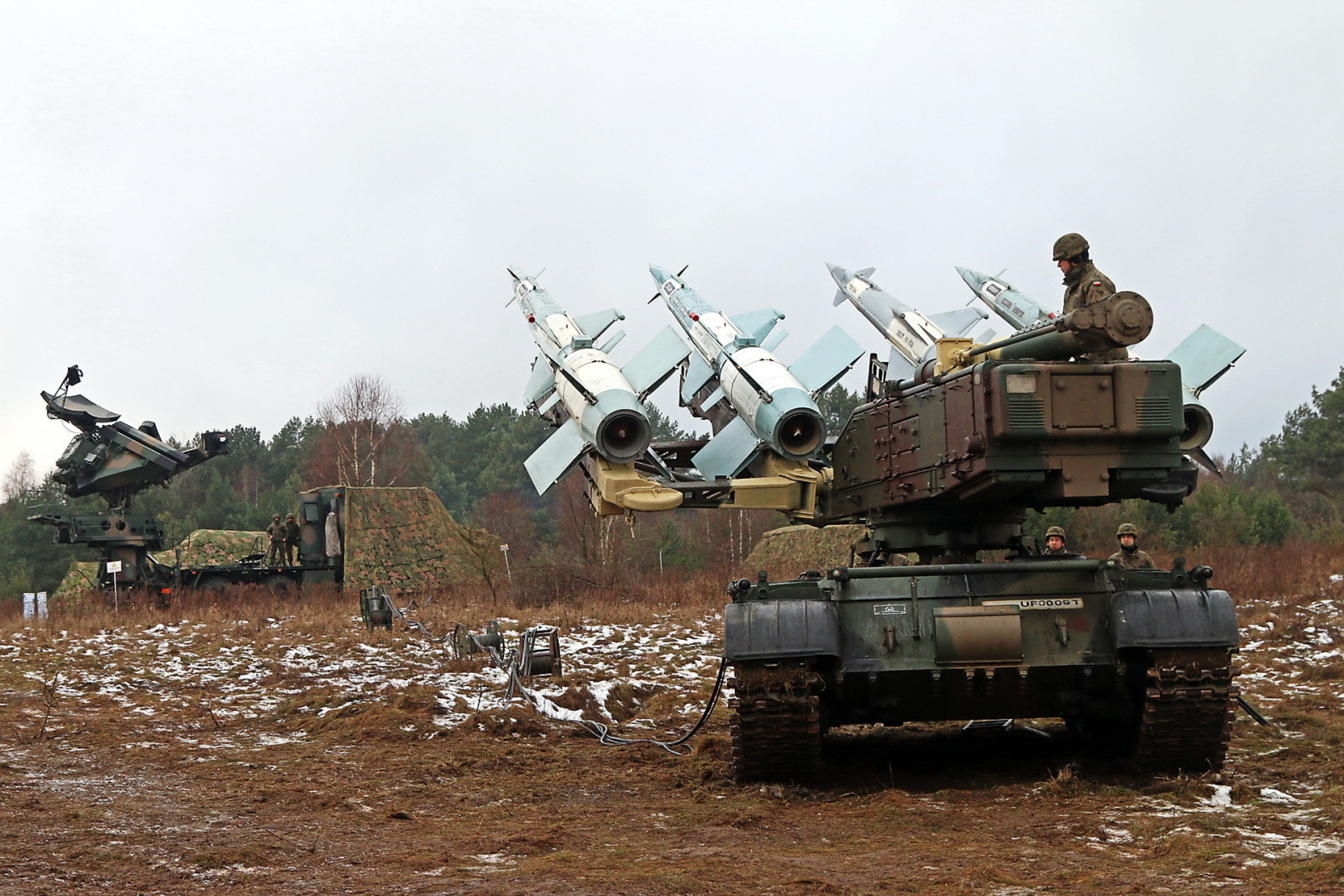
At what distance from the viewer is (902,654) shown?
753 centimetres

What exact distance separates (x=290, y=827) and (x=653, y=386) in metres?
6.60

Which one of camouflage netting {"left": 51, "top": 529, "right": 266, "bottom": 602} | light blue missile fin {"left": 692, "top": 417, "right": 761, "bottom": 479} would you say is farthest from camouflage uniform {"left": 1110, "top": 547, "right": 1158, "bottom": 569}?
camouflage netting {"left": 51, "top": 529, "right": 266, "bottom": 602}

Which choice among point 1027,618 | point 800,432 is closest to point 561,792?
point 1027,618

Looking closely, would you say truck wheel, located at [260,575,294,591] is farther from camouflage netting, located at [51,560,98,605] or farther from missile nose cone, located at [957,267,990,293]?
missile nose cone, located at [957,267,990,293]

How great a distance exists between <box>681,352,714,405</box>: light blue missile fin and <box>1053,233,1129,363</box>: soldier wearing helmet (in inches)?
226

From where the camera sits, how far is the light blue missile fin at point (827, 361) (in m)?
12.4

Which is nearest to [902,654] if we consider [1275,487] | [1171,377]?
[1171,377]

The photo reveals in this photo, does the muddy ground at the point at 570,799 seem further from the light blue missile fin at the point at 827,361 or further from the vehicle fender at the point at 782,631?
the light blue missile fin at the point at 827,361

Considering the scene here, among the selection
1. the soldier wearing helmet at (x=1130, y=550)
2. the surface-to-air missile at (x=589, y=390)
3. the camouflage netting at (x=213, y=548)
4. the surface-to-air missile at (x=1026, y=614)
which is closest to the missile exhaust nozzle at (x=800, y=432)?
the surface-to-air missile at (x=589, y=390)

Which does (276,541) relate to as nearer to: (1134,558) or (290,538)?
(290,538)

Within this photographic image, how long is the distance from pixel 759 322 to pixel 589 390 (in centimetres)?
282

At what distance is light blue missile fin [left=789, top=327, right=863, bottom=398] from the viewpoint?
12.4 meters

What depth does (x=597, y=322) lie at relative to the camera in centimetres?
1411

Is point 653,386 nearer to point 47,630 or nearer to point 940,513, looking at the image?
point 940,513
